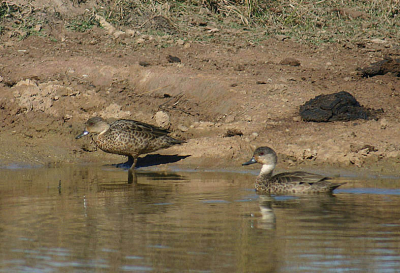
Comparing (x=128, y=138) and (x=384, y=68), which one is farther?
(x=384, y=68)

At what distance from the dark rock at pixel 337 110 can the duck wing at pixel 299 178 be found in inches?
127

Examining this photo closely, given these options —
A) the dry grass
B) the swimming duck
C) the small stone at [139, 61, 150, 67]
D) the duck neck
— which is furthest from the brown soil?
the duck neck

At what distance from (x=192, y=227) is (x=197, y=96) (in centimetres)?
702

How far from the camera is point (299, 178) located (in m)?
9.06

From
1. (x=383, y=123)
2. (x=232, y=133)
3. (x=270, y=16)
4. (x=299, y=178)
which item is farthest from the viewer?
(x=270, y=16)

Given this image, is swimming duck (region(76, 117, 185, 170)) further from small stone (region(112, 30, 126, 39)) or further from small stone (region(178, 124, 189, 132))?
small stone (region(112, 30, 126, 39))

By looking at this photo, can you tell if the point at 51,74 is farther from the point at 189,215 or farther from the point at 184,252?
the point at 184,252

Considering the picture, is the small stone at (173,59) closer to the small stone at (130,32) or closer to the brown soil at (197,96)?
the brown soil at (197,96)

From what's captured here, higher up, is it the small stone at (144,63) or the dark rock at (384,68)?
the dark rock at (384,68)

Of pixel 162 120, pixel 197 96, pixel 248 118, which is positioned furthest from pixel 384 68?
pixel 162 120

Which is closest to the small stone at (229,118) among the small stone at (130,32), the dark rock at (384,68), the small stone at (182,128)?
the small stone at (182,128)

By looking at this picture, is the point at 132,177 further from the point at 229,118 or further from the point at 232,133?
the point at 229,118

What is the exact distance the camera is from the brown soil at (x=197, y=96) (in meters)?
11.6

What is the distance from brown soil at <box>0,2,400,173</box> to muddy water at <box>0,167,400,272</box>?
5.50ft
